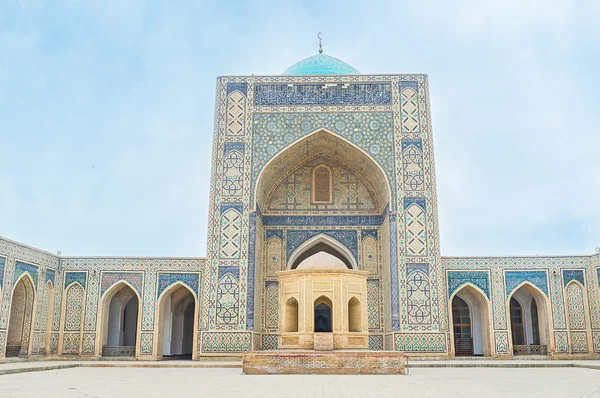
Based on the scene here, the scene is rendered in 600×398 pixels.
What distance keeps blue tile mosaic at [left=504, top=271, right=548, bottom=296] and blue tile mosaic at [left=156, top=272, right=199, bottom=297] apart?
21.7 feet

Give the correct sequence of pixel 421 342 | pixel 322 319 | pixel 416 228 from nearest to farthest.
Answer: pixel 421 342
pixel 416 228
pixel 322 319

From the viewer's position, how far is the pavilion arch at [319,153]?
1267 centimetres

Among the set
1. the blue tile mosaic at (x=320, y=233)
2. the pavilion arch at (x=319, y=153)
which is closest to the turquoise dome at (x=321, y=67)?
the pavilion arch at (x=319, y=153)

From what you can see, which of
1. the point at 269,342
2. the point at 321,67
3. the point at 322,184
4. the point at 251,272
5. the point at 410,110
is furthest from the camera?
the point at 321,67

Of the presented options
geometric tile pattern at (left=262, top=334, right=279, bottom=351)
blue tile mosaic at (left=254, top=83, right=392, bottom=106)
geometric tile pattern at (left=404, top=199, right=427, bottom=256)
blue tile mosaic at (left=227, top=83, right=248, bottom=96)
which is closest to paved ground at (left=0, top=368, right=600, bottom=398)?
geometric tile pattern at (left=404, top=199, right=427, bottom=256)

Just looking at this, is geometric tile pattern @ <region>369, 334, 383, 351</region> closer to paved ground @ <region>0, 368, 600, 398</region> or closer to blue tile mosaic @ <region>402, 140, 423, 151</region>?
blue tile mosaic @ <region>402, 140, 423, 151</region>

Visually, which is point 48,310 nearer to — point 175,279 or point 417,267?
point 175,279

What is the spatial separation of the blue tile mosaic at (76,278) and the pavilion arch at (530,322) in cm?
899

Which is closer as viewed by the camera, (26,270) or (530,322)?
(26,270)

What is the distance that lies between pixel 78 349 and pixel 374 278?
21.2 feet

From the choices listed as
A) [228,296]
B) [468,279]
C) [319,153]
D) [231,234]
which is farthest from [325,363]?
[319,153]

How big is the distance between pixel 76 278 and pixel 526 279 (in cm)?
961

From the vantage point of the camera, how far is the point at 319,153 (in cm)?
1377

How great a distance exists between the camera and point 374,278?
43.4 ft
